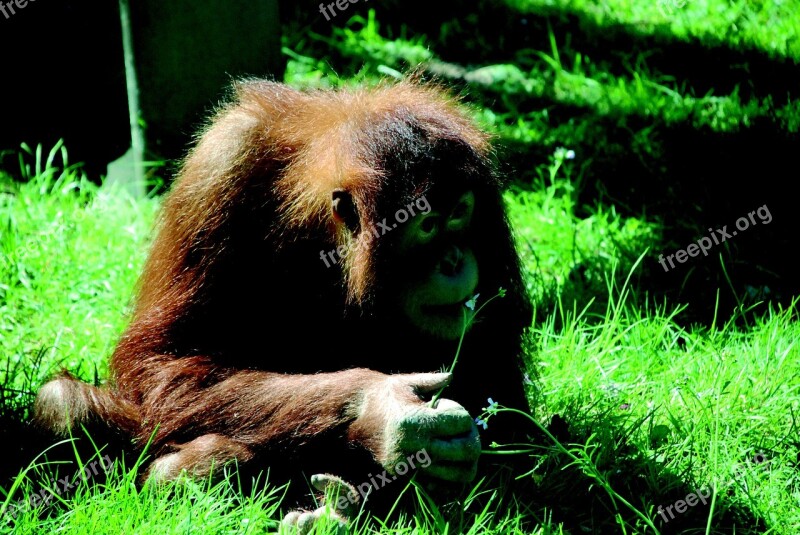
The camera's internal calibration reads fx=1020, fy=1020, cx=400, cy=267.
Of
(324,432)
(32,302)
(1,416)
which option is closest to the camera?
(324,432)

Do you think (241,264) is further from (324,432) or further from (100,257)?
(100,257)

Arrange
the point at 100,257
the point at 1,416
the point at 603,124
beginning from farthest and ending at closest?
1. the point at 603,124
2. the point at 100,257
3. the point at 1,416

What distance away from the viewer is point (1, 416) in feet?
11.2

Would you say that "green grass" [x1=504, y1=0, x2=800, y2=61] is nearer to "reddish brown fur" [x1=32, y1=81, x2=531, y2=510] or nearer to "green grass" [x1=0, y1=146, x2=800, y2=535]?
"green grass" [x1=0, y1=146, x2=800, y2=535]

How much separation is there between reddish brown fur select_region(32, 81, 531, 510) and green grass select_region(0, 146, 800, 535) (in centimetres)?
20

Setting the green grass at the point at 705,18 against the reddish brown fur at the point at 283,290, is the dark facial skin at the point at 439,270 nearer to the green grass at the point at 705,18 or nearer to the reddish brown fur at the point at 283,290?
the reddish brown fur at the point at 283,290

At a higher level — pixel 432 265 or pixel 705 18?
pixel 432 265

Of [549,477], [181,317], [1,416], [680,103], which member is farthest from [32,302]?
[680,103]

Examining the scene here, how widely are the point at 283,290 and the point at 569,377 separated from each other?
1.31 metres

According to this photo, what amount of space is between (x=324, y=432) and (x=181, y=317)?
616 millimetres

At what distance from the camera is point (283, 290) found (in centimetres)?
313

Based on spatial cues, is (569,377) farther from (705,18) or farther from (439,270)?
(705,18)

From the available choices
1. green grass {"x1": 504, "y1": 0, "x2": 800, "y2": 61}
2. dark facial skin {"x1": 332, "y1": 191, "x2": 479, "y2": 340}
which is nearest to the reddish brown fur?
dark facial skin {"x1": 332, "y1": 191, "x2": 479, "y2": 340}

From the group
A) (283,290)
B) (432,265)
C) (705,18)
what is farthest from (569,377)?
(705,18)
